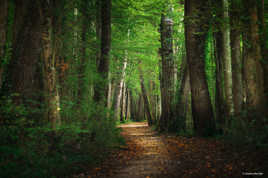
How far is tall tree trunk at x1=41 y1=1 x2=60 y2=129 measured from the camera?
653cm

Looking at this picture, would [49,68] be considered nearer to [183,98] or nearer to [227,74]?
[227,74]

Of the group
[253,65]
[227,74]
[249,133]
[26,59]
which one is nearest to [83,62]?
[26,59]

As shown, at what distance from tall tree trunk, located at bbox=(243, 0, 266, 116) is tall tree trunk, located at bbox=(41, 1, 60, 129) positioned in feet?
18.0

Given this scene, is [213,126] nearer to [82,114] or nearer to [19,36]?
[82,114]

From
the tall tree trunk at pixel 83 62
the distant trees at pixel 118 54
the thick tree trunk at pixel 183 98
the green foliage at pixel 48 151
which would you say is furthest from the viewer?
the thick tree trunk at pixel 183 98

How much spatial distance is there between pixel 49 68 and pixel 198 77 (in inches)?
257

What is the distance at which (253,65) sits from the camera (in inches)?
288

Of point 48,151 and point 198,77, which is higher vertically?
point 198,77

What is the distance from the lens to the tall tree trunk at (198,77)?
10.4m

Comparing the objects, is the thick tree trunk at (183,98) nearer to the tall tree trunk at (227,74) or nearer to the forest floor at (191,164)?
the tall tree trunk at (227,74)

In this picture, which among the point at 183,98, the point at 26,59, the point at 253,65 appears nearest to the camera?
the point at 253,65

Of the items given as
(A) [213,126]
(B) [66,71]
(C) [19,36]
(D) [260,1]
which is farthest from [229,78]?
(C) [19,36]

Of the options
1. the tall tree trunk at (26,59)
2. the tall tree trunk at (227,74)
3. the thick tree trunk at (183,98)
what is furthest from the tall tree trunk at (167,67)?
A: the tall tree trunk at (26,59)

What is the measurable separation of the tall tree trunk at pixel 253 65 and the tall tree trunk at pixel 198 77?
3156mm
